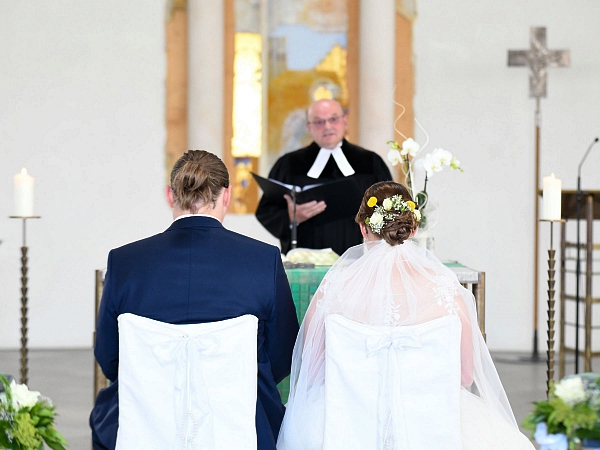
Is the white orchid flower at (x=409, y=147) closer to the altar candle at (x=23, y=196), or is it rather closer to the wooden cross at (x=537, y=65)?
the altar candle at (x=23, y=196)

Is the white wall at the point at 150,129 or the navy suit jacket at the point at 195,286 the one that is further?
the white wall at the point at 150,129

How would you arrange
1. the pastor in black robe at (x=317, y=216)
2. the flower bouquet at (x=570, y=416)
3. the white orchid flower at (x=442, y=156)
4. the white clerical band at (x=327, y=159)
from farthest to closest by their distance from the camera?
the white clerical band at (x=327, y=159) → the pastor in black robe at (x=317, y=216) → the white orchid flower at (x=442, y=156) → the flower bouquet at (x=570, y=416)

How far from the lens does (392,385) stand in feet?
8.87

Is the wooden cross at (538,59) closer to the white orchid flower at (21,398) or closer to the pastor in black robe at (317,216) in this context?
the pastor in black robe at (317,216)

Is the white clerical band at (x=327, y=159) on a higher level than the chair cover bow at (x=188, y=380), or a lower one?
higher

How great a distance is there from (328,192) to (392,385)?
218cm

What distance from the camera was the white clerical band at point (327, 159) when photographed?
5.72 metres

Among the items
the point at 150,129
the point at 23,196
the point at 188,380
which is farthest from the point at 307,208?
the point at 150,129

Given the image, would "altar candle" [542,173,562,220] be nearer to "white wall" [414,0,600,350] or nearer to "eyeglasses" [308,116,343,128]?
"eyeglasses" [308,116,343,128]

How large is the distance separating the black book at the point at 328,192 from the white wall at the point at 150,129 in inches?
123

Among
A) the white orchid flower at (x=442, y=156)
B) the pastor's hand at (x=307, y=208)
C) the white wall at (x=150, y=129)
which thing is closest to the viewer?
the white orchid flower at (x=442, y=156)

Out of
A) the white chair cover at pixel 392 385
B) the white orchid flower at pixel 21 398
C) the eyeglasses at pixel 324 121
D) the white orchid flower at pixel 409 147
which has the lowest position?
the white chair cover at pixel 392 385

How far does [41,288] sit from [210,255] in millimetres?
5746

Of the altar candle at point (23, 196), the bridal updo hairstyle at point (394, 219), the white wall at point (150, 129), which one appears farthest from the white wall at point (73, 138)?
the bridal updo hairstyle at point (394, 219)
